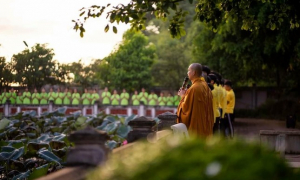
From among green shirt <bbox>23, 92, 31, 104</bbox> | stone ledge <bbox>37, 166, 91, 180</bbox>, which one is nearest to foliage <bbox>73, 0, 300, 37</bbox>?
stone ledge <bbox>37, 166, 91, 180</bbox>

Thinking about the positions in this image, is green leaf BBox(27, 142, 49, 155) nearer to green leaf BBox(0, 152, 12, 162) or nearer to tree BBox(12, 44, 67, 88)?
green leaf BBox(0, 152, 12, 162)

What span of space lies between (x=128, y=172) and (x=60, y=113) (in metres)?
26.1

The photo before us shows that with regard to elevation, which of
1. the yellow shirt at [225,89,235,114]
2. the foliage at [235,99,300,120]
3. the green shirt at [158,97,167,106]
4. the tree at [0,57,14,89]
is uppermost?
the tree at [0,57,14,89]

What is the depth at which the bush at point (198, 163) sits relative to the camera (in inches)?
79.3

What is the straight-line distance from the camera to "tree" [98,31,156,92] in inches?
2160

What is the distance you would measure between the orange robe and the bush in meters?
6.16

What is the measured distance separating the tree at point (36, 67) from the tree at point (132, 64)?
6.33 m

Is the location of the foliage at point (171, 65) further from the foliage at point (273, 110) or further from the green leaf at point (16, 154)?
the green leaf at point (16, 154)

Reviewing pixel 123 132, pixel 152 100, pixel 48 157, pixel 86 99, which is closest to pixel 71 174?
pixel 48 157

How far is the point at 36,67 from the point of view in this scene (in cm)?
3875

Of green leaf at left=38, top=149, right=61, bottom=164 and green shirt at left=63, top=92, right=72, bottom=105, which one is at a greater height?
green shirt at left=63, top=92, right=72, bottom=105

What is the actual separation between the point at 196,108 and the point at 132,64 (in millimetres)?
46512

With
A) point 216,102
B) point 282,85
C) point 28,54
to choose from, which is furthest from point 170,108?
point 216,102

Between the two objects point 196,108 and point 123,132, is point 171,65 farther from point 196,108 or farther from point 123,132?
point 196,108
